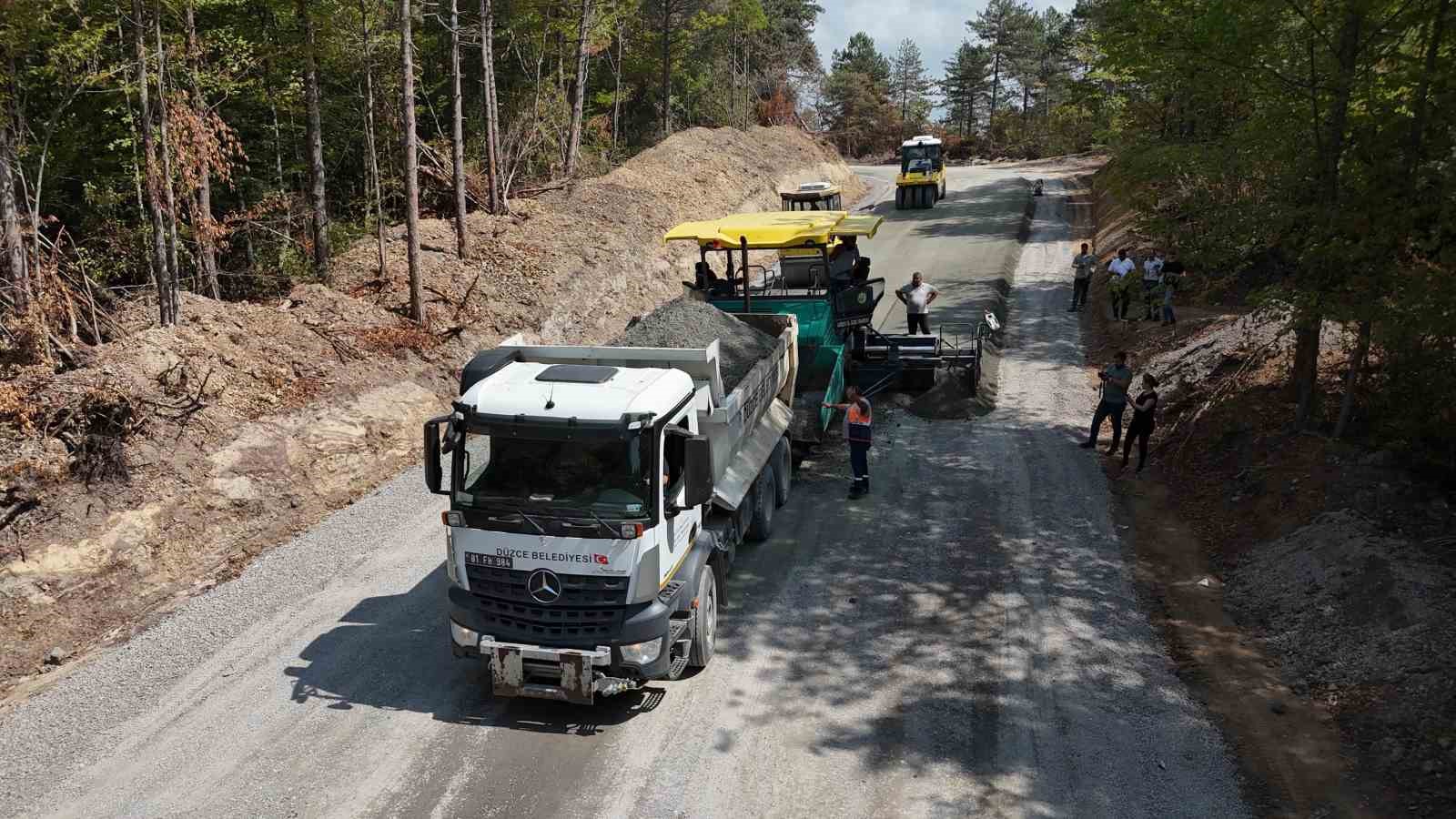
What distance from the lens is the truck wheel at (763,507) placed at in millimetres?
11109

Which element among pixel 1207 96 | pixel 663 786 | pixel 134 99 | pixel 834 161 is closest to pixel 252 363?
pixel 134 99

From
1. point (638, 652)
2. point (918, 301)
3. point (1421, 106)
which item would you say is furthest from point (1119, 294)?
point (638, 652)

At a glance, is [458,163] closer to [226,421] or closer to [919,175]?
[226,421]

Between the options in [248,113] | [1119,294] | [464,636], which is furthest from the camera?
[248,113]

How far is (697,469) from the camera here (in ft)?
24.8

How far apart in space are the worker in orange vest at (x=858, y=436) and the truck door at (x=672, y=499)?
15.7 ft

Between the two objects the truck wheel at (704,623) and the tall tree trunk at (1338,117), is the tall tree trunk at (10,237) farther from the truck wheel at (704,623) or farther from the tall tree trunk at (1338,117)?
the tall tree trunk at (1338,117)

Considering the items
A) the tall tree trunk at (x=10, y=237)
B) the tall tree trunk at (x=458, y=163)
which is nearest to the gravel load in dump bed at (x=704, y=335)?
the tall tree trunk at (x=10, y=237)

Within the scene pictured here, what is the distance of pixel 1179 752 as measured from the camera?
24.3ft

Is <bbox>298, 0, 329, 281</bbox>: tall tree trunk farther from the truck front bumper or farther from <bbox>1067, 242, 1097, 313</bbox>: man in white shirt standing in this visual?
<bbox>1067, 242, 1097, 313</bbox>: man in white shirt standing

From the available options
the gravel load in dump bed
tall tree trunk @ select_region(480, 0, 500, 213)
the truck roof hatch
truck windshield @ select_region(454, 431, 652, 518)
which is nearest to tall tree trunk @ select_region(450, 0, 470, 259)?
tall tree trunk @ select_region(480, 0, 500, 213)

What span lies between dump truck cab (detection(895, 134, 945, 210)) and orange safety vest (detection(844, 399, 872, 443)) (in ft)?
97.1

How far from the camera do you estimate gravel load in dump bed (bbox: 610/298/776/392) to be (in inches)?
437

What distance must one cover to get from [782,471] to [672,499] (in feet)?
15.2
